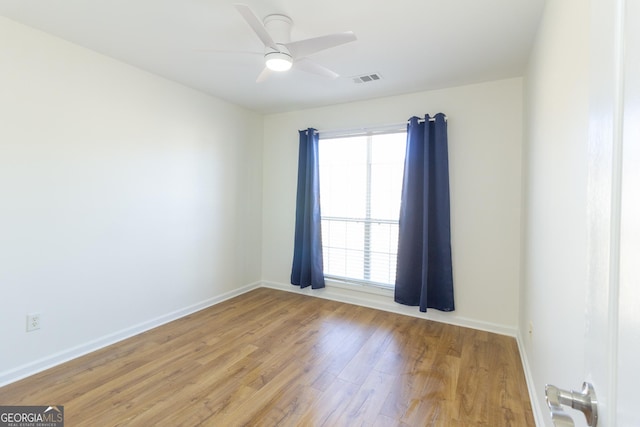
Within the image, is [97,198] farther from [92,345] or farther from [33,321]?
[92,345]

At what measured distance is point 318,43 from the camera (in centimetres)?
191

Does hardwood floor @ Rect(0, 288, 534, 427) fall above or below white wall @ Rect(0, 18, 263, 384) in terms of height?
below

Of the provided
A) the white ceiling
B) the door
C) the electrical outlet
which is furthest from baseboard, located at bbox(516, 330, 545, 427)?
the electrical outlet

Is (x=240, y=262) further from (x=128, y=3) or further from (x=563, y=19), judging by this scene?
(x=563, y=19)

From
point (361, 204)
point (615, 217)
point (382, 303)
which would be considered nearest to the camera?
point (615, 217)

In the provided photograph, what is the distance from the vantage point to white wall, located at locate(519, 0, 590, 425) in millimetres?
1065

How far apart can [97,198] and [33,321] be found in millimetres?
1024

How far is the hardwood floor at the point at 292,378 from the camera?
1.87 meters

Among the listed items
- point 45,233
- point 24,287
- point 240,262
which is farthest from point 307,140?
point 24,287

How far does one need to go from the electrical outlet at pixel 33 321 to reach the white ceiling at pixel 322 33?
6.93 feet

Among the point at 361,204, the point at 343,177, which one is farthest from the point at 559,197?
the point at 343,177

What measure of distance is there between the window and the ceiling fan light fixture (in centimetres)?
185

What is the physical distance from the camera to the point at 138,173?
291cm

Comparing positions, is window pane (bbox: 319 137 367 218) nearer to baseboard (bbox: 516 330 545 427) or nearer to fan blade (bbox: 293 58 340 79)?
fan blade (bbox: 293 58 340 79)
